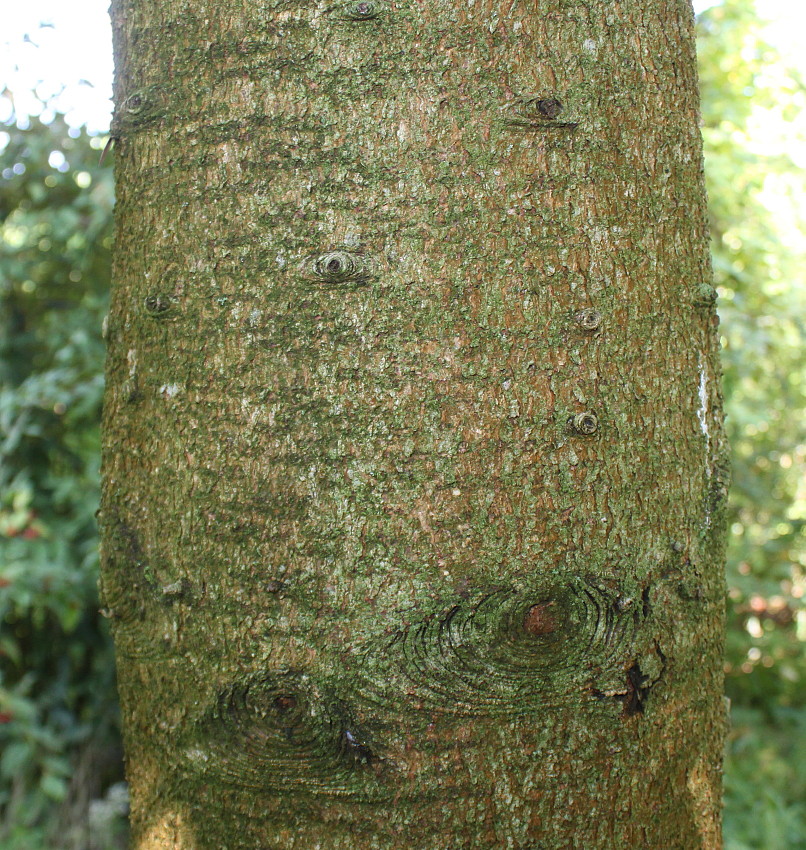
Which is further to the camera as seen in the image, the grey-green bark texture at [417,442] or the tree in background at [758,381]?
the tree in background at [758,381]

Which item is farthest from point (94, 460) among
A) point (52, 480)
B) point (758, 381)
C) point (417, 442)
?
point (758, 381)

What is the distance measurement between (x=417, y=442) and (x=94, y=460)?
2.07m

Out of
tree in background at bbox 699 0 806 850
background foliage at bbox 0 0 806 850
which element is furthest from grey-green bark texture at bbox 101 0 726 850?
tree in background at bbox 699 0 806 850

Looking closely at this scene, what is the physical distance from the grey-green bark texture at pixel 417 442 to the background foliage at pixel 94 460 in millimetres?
1701

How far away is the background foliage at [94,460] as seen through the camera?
2.56m

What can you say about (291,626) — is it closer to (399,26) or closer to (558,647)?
(558,647)

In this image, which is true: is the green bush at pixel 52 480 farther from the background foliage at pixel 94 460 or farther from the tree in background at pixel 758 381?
the tree in background at pixel 758 381

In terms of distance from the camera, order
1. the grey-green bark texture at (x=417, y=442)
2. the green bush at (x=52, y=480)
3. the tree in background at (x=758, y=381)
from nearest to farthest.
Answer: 1. the grey-green bark texture at (x=417, y=442)
2. the green bush at (x=52, y=480)
3. the tree in background at (x=758, y=381)

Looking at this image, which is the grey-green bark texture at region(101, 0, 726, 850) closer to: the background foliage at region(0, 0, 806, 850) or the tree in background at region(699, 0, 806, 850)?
the background foliage at region(0, 0, 806, 850)

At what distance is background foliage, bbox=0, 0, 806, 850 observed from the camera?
256cm

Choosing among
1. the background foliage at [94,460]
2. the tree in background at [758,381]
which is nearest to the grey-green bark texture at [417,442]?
the background foliage at [94,460]

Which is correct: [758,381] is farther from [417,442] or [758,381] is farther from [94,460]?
[417,442]

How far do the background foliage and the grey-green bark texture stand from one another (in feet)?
5.58

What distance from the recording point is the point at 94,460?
8.61ft
